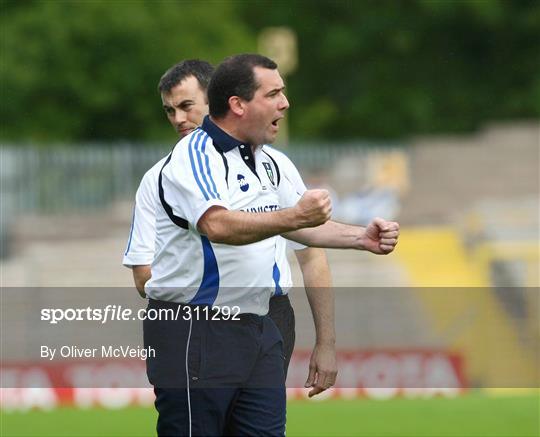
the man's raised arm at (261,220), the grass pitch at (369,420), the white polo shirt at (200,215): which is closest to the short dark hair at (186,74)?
the white polo shirt at (200,215)

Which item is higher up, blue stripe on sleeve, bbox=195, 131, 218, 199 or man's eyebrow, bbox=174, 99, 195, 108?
man's eyebrow, bbox=174, 99, 195, 108

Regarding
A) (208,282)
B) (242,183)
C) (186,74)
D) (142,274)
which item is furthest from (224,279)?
(186,74)

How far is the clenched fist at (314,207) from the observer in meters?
5.95

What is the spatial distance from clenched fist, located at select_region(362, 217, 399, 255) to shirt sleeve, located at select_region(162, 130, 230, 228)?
61 centimetres

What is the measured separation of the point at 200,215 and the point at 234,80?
604 millimetres

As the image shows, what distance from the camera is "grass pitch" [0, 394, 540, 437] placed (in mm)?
11992

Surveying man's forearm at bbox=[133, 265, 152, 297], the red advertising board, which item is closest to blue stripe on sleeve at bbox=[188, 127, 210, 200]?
man's forearm at bbox=[133, 265, 152, 297]

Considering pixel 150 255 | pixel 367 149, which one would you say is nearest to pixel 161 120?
pixel 367 149

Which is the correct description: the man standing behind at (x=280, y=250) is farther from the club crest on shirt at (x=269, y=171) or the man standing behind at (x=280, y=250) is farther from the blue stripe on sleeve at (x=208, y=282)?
the blue stripe on sleeve at (x=208, y=282)

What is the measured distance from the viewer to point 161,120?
33188 mm

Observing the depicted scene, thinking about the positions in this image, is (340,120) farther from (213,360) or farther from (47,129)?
(213,360)

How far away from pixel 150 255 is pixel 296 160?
64.0ft

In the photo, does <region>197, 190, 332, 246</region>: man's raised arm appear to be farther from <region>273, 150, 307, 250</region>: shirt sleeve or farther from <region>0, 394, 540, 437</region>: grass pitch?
<region>0, 394, 540, 437</region>: grass pitch

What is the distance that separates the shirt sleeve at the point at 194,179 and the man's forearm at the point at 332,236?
0.52m
